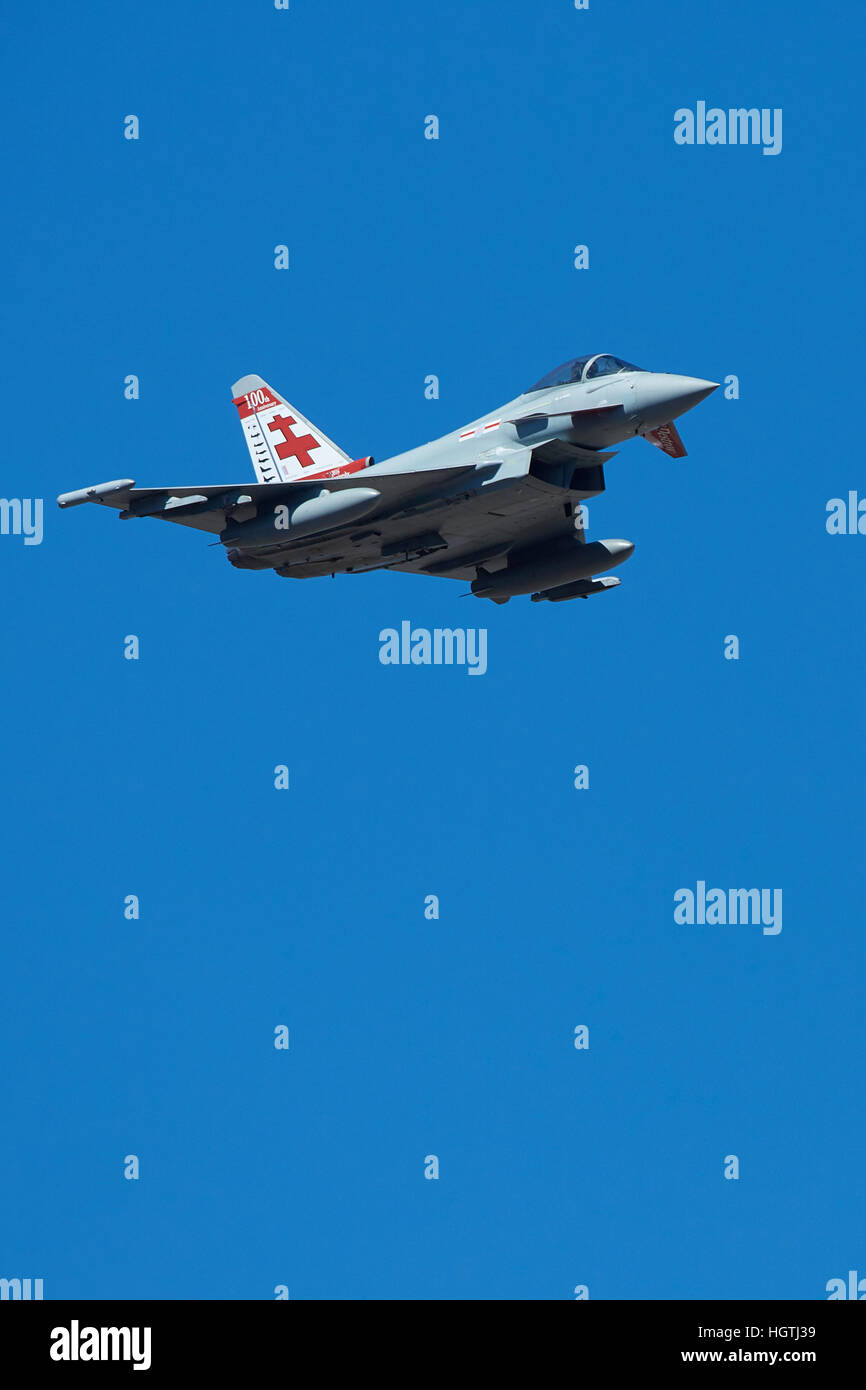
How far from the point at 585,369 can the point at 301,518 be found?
492 centimetres

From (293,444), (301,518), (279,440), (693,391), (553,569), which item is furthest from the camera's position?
(279,440)

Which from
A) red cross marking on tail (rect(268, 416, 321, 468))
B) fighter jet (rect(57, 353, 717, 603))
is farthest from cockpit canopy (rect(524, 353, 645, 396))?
red cross marking on tail (rect(268, 416, 321, 468))

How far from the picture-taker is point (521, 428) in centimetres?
2622

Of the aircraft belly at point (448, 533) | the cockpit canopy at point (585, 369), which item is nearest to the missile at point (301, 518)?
the aircraft belly at point (448, 533)

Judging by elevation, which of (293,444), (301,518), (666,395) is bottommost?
(301,518)

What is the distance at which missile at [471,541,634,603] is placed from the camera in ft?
93.4

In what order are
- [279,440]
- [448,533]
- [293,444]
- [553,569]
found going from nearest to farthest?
[448,533], [553,569], [293,444], [279,440]

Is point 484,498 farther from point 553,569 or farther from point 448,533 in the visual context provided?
point 553,569

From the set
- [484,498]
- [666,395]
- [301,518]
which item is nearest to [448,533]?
[484,498]

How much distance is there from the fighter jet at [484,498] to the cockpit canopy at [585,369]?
2cm

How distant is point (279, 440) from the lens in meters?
31.6
